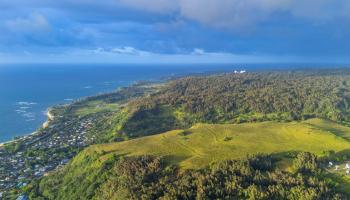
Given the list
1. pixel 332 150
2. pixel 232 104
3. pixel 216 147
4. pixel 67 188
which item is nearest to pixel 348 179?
pixel 332 150

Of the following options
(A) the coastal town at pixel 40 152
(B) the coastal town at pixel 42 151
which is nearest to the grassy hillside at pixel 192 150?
(A) the coastal town at pixel 40 152

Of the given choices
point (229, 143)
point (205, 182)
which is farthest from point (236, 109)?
point (205, 182)

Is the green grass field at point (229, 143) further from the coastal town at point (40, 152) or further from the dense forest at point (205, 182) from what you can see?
the coastal town at point (40, 152)

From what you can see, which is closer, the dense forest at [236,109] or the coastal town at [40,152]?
the coastal town at [40,152]

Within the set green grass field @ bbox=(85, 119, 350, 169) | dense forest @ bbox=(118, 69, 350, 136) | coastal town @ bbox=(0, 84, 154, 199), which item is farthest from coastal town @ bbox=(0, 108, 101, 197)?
green grass field @ bbox=(85, 119, 350, 169)

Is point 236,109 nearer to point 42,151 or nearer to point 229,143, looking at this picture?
point 229,143

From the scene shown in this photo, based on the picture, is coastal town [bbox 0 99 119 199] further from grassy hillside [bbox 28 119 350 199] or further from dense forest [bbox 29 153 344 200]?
dense forest [bbox 29 153 344 200]
